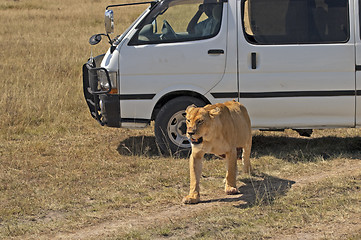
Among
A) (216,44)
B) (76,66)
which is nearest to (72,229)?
(216,44)

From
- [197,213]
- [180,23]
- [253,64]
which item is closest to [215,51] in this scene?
[253,64]

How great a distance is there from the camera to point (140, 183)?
628 cm

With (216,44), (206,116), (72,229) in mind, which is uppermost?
(216,44)

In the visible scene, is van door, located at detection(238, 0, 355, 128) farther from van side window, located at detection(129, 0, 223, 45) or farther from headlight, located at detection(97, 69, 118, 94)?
headlight, located at detection(97, 69, 118, 94)

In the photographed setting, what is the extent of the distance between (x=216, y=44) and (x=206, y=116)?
5.94ft

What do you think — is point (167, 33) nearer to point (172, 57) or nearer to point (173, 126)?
point (172, 57)

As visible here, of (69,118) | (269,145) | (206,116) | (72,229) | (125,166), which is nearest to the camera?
(72,229)

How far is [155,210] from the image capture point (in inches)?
215

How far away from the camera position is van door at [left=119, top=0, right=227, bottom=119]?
23.3 feet

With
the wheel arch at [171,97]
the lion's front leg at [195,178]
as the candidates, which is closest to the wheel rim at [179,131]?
the wheel arch at [171,97]

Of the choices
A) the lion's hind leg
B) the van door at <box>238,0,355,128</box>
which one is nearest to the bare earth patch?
the lion's hind leg

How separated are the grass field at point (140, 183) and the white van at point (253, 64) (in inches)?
21.5

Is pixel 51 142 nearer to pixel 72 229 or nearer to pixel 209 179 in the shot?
pixel 209 179

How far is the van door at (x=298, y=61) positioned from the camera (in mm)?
7039
